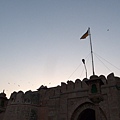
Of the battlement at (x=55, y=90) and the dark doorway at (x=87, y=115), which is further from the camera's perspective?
the dark doorway at (x=87, y=115)

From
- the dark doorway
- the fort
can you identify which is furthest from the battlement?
the dark doorway

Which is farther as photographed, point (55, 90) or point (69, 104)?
point (55, 90)

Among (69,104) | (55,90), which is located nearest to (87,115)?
(69,104)

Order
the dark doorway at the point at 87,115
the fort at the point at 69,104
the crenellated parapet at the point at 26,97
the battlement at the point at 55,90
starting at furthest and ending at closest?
the crenellated parapet at the point at 26,97, the dark doorway at the point at 87,115, the battlement at the point at 55,90, the fort at the point at 69,104

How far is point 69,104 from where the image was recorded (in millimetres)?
16359

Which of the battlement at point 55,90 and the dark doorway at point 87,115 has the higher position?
the battlement at point 55,90

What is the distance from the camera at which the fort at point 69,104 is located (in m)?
14.6

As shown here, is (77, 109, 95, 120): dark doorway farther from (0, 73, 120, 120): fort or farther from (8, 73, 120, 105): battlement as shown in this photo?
(8, 73, 120, 105): battlement

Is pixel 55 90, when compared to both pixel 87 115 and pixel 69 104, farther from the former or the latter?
pixel 87 115

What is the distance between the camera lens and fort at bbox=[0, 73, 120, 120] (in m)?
14.6

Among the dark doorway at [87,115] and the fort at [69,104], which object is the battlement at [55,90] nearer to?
the fort at [69,104]

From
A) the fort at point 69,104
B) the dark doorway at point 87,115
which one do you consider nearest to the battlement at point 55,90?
the fort at point 69,104

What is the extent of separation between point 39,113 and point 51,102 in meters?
1.56

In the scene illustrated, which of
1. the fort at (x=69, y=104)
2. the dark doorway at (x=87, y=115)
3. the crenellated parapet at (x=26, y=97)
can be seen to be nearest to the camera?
the fort at (x=69, y=104)
